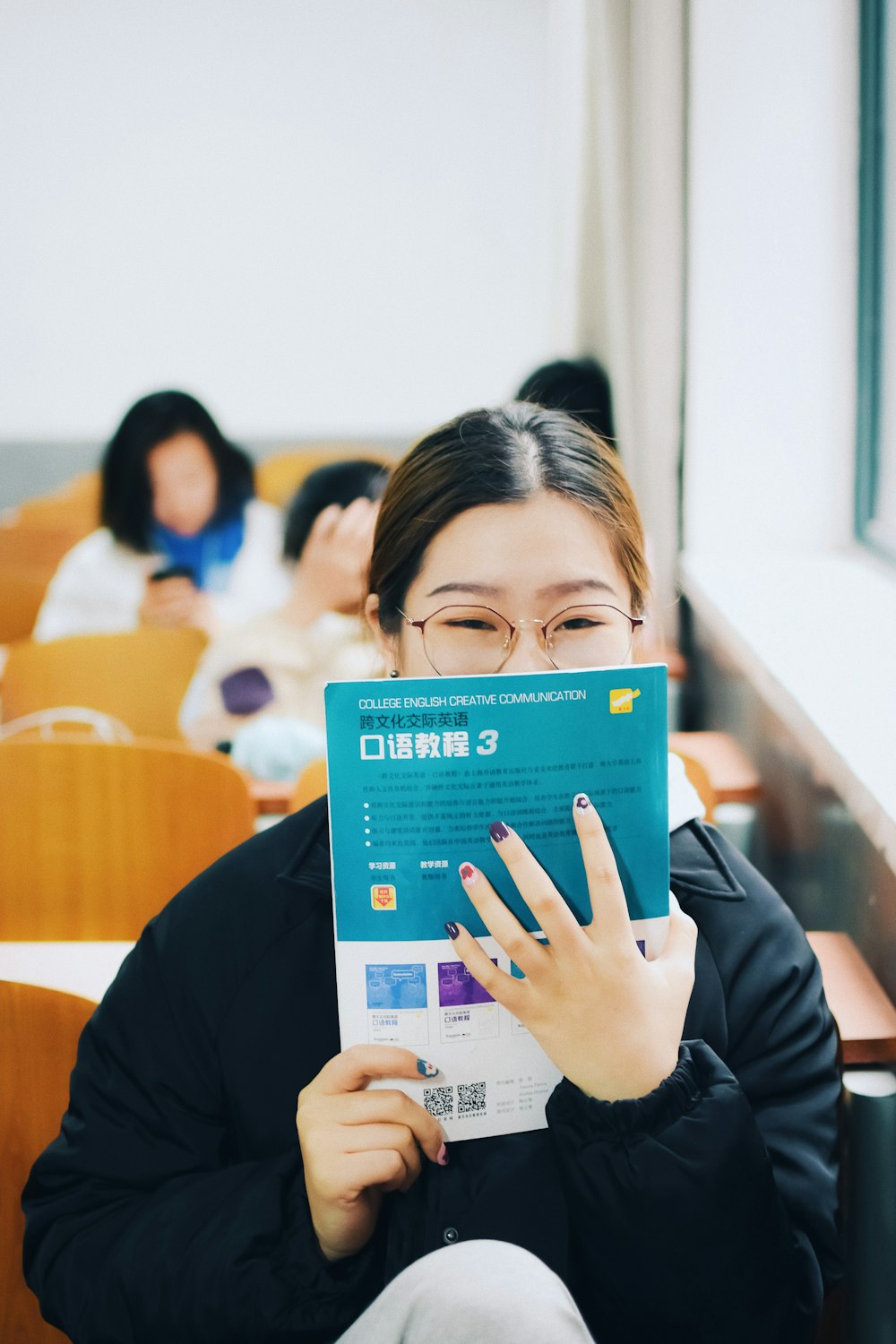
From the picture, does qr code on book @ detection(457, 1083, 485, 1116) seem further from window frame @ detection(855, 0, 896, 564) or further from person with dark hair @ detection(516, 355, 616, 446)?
person with dark hair @ detection(516, 355, 616, 446)

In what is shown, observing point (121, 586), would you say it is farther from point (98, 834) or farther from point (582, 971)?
point (582, 971)

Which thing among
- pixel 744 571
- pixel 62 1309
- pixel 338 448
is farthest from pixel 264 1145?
pixel 338 448

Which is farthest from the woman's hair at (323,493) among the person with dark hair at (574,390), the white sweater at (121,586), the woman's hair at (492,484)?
the woman's hair at (492,484)

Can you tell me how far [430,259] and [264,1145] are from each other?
5.06 metres

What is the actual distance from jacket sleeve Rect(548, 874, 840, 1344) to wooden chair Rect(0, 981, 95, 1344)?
0.44 m

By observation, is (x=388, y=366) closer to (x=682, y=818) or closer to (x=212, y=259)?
(x=212, y=259)

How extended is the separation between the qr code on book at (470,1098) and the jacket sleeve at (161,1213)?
14 cm

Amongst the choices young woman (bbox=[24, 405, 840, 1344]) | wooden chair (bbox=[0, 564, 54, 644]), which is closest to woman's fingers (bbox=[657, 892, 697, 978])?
young woman (bbox=[24, 405, 840, 1344])

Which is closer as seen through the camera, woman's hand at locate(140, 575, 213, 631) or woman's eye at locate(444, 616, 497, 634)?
woman's eye at locate(444, 616, 497, 634)

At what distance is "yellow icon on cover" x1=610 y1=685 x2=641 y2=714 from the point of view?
0.70 m

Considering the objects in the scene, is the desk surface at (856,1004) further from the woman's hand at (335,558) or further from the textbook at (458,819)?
the woman's hand at (335,558)

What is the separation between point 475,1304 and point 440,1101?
0.12 m

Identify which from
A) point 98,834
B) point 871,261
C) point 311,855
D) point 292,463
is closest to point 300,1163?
point 311,855

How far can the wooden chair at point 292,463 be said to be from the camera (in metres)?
5.16
